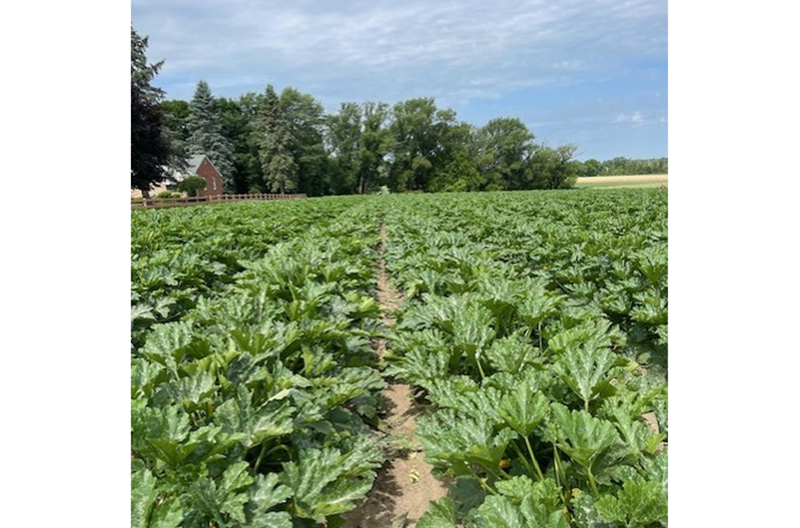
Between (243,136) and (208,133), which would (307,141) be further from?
(208,133)

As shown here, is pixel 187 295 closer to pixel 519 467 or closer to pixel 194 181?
pixel 519 467

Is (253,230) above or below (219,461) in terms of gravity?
above

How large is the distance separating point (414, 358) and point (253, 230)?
7.92 m

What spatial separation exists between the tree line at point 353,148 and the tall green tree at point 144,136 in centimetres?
1976

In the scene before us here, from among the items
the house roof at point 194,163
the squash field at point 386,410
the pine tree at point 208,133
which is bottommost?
the squash field at point 386,410

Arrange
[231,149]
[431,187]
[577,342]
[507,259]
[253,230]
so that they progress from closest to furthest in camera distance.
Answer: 1. [577,342]
2. [507,259]
3. [253,230]
4. [231,149]
5. [431,187]

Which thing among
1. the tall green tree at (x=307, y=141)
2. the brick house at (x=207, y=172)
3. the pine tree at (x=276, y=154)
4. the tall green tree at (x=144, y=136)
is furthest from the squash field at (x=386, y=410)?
the tall green tree at (x=307, y=141)

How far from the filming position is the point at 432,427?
2.81m

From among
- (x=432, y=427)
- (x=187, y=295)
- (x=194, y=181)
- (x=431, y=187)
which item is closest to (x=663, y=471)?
(x=432, y=427)

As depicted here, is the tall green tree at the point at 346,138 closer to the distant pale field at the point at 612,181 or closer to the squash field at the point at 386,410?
the distant pale field at the point at 612,181

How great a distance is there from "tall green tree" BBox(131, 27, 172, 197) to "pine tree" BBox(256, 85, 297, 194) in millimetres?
23480

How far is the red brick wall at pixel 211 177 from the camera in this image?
56.7m

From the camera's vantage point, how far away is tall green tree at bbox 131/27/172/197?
3547 centimetres

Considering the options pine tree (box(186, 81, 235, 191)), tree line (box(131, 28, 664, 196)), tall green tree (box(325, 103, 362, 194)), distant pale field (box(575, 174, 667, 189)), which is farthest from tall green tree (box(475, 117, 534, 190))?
pine tree (box(186, 81, 235, 191))
